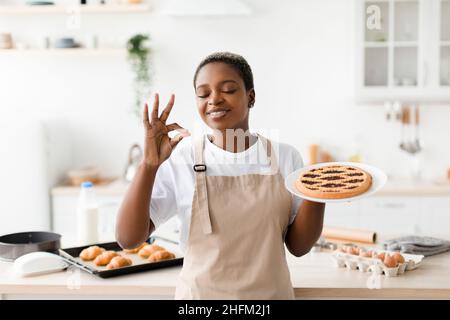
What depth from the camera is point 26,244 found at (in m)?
1.99

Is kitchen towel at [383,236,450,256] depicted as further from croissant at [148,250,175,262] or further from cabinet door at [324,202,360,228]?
cabinet door at [324,202,360,228]

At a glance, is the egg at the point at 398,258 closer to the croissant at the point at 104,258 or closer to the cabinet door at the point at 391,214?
the croissant at the point at 104,258

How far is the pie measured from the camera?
4.82ft

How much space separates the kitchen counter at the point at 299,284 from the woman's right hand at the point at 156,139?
0.47m

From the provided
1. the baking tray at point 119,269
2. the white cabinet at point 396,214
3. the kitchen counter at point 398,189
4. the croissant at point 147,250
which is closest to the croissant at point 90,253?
the baking tray at point 119,269

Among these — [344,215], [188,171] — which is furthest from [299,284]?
[344,215]

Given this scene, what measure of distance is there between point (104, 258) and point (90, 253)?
0.27 ft

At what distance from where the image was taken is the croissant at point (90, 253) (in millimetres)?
1941

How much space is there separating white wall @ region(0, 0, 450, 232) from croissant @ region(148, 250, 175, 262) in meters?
2.25

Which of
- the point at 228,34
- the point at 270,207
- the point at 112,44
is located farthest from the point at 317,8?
the point at 270,207

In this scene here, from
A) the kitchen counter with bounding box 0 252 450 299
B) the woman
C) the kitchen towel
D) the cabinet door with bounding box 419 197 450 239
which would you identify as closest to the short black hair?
the woman

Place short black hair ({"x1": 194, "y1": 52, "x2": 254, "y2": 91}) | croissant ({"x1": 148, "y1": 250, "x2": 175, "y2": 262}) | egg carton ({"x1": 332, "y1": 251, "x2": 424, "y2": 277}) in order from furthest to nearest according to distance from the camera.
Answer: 1. croissant ({"x1": 148, "y1": 250, "x2": 175, "y2": 262})
2. egg carton ({"x1": 332, "y1": 251, "x2": 424, "y2": 277})
3. short black hair ({"x1": 194, "y1": 52, "x2": 254, "y2": 91})

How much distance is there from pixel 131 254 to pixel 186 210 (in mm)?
556
